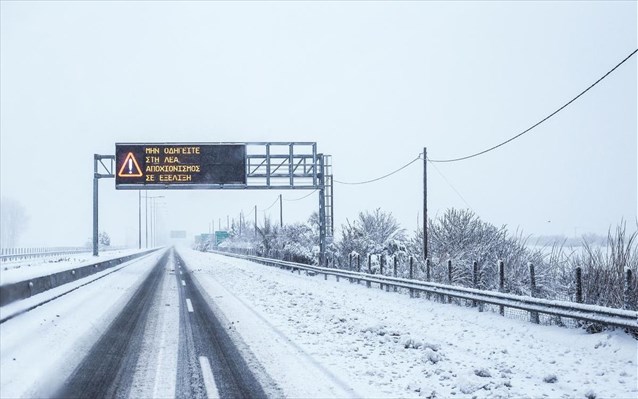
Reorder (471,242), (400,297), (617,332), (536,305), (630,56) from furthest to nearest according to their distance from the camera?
1. (471,242)
2. (400,297)
3. (630,56)
4. (536,305)
5. (617,332)

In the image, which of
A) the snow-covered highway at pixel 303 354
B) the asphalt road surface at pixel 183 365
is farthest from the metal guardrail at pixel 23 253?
the asphalt road surface at pixel 183 365

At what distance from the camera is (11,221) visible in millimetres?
116375

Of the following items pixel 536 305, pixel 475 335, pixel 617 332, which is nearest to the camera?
pixel 617 332

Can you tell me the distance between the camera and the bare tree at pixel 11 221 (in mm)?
115062

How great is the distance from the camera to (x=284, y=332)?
931 cm

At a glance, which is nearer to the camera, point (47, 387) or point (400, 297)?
point (47, 387)

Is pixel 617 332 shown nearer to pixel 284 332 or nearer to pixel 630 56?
pixel 284 332

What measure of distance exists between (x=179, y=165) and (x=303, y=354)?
2091cm

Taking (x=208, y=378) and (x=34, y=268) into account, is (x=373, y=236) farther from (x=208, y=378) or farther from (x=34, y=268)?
(x=208, y=378)

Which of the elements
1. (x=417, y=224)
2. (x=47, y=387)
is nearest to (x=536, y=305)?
(x=47, y=387)

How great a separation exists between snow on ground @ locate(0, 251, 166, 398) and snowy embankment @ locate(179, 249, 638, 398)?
2.62 meters

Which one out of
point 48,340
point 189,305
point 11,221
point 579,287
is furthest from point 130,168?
point 11,221

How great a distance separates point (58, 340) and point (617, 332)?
358 inches

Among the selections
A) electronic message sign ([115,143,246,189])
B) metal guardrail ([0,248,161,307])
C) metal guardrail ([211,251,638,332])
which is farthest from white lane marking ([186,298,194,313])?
electronic message sign ([115,143,246,189])
